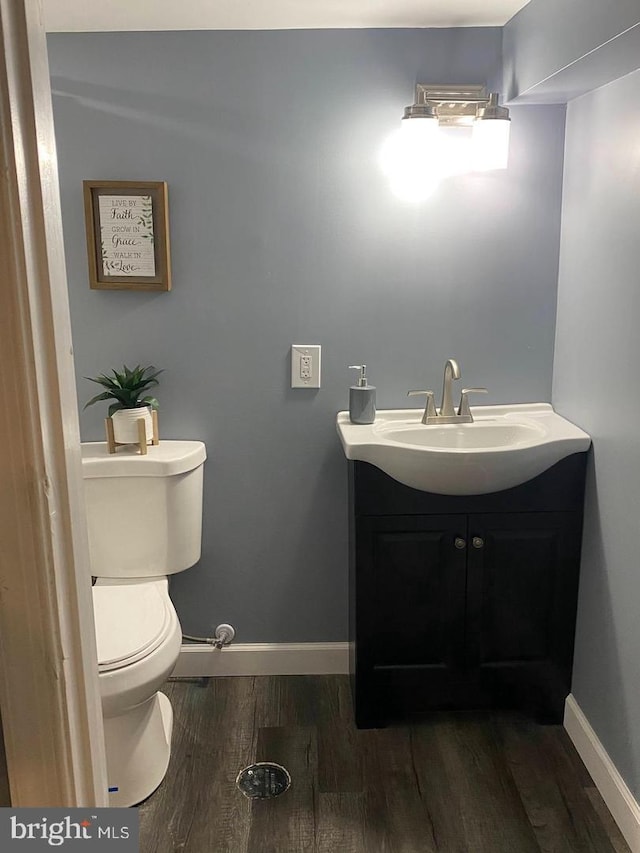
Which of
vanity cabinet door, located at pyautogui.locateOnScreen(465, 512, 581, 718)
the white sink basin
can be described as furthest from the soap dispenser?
vanity cabinet door, located at pyautogui.locateOnScreen(465, 512, 581, 718)

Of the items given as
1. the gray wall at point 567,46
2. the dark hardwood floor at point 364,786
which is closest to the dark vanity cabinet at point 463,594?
the dark hardwood floor at point 364,786

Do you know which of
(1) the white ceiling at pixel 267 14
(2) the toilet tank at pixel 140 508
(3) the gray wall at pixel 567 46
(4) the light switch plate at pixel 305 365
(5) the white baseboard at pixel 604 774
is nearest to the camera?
(3) the gray wall at pixel 567 46

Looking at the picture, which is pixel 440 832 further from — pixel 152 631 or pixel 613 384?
pixel 613 384

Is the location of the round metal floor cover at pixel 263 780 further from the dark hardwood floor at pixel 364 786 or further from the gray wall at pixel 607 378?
the gray wall at pixel 607 378

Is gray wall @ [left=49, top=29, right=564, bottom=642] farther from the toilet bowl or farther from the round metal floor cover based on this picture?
the round metal floor cover

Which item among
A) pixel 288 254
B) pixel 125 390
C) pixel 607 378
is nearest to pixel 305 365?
pixel 288 254

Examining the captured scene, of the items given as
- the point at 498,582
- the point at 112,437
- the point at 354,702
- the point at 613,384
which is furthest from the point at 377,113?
the point at 354,702

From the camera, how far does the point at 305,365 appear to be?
8.19ft

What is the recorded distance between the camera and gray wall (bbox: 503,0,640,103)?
161cm

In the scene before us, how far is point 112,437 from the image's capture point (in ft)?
7.92

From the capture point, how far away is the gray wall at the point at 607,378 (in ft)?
6.38

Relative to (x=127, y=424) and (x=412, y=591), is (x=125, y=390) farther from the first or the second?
(x=412, y=591)

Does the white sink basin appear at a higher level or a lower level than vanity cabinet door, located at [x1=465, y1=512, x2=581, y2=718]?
higher

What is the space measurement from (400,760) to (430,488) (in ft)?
2.54
